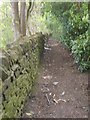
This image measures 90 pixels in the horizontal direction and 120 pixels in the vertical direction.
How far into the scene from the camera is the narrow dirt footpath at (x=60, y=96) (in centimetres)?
368

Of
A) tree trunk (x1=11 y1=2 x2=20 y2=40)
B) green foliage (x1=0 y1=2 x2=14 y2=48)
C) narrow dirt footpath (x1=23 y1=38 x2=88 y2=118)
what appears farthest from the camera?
green foliage (x1=0 y1=2 x2=14 y2=48)

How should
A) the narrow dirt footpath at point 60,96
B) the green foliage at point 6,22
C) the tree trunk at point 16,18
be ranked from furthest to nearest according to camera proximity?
the green foliage at point 6,22 < the tree trunk at point 16,18 < the narrow dirt footpath at point 60,96

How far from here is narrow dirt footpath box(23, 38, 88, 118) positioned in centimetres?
368

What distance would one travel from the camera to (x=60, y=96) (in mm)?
4500

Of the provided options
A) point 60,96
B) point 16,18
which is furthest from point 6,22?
point 60,96

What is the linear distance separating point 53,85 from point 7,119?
307cm

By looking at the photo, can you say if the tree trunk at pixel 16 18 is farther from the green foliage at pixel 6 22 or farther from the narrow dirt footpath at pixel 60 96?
the green foliage at pixel 6 22

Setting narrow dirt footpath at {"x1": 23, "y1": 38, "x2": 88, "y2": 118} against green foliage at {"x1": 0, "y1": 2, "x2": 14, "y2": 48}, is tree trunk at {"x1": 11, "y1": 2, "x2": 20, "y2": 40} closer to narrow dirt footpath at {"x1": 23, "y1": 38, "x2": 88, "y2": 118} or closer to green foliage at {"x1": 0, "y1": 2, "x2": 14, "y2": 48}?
narrow dirt footpath at {"x1": 23, "y1": 38, "x2": 88, "y2": 118}

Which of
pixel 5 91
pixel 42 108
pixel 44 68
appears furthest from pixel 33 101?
pixel 44 68

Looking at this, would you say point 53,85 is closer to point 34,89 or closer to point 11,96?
point 34,89

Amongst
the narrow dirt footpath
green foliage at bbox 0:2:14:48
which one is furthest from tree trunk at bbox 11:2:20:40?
green foliage at bbox 0:2:14:48

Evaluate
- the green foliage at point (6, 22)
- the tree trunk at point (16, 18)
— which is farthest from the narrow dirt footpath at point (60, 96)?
the green foliage at point (6, 22)

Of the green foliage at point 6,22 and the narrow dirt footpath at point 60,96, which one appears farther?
the green foliage at point 6,22

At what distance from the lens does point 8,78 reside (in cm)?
244
